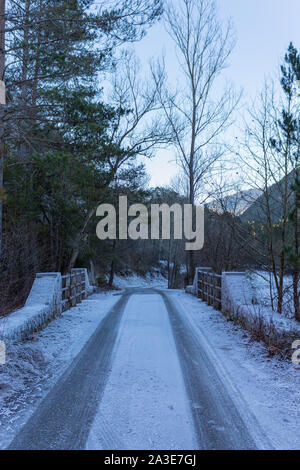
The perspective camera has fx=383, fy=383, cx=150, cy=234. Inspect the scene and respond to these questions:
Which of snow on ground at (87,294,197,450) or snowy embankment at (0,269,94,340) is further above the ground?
snowy embankment at (0,269,94,340)

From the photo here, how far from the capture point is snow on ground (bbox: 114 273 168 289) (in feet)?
120

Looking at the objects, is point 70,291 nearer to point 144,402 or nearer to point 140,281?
point 144,402

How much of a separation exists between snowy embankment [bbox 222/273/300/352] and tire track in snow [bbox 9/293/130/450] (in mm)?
2429

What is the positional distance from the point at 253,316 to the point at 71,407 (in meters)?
4.12

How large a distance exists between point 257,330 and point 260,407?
9.19 feet

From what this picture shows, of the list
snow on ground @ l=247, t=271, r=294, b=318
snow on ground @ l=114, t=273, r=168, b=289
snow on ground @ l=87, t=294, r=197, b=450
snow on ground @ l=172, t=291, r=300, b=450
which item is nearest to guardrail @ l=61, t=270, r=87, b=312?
snow on ground @ l=87, t=294, r=197, b=450

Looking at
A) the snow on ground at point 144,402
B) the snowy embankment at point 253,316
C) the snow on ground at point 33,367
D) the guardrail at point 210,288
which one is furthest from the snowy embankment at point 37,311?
the guardrail at point 210,288

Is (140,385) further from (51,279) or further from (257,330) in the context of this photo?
(51,279)

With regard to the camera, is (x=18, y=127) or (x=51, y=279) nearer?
(x=51, y=279)

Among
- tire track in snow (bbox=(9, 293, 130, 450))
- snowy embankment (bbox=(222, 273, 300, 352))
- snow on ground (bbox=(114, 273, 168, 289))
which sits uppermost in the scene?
snowy embankment (bbox=(222, 273, 300, 352))

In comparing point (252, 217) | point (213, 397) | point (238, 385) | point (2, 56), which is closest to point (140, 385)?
point (213, 397)

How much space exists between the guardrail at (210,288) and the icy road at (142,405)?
418 centimetres

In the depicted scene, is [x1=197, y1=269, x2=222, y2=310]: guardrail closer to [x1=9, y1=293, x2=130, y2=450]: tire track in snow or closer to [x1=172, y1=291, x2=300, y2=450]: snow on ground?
[x1=172, y1=291, x2=300, y2=450]: snow on ground

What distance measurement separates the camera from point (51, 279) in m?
8.83
